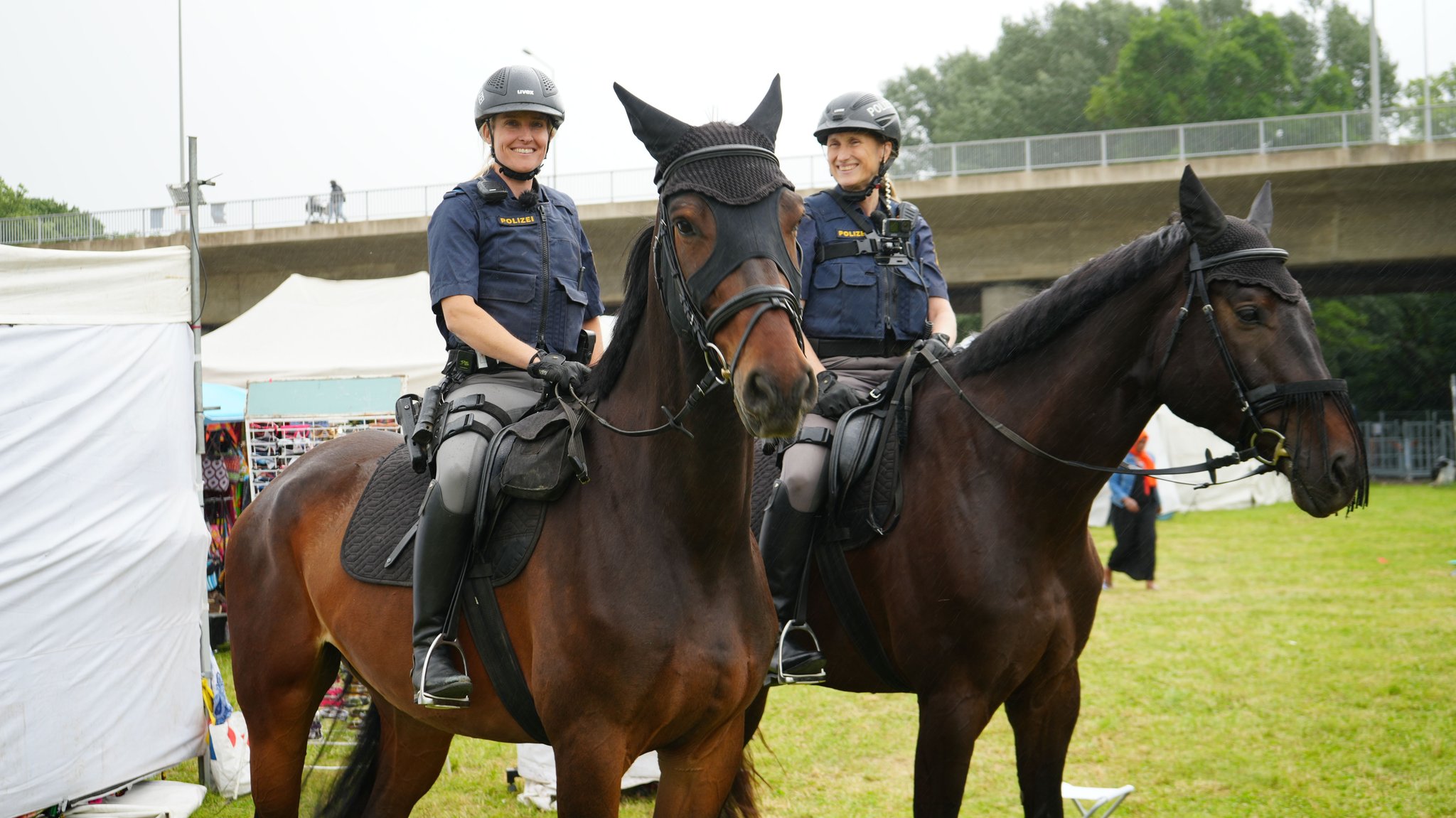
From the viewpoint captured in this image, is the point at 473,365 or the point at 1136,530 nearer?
the point at 473,365

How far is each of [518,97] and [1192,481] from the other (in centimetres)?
2205

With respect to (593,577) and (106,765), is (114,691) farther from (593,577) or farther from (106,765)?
(593,577)

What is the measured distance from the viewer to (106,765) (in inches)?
215

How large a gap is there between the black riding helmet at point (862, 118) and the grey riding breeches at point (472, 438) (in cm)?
184

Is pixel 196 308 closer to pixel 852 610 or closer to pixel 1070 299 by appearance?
pixel 852 610

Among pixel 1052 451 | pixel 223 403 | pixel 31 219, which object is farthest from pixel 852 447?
pixel 223 403

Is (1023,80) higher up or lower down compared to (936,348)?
higher up

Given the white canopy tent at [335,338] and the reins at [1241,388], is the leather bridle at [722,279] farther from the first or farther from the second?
the white canopy tent at [335,338]

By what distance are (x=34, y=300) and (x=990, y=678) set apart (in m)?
4.81

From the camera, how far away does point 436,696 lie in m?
3.24

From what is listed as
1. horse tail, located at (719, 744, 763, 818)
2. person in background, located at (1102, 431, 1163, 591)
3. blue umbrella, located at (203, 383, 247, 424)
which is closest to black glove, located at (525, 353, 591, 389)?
horse tail, located at (719, 744, 763, 818)

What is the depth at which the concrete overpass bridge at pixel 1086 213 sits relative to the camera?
70.2 ft

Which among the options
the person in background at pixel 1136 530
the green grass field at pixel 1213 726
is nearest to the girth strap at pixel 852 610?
the green grass field at pixel 1213 726

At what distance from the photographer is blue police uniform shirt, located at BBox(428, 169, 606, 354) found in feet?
11.7
